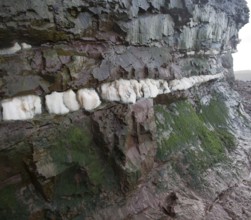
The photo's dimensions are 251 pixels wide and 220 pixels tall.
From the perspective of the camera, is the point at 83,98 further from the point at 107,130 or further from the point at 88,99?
the point at 107,130

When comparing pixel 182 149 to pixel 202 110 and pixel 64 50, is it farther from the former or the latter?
pixel 64 50

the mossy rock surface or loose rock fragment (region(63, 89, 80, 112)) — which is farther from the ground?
loose rock fragment (region(63, 89, 80, 112))

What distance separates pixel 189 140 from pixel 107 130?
229 cm

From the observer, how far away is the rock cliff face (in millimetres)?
3666

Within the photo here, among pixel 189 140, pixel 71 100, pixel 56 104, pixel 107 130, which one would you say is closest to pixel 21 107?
pixel 56 104

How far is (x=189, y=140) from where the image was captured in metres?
6.19

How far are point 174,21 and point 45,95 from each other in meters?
3.51

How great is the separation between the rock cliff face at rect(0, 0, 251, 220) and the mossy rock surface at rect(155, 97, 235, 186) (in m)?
0.03

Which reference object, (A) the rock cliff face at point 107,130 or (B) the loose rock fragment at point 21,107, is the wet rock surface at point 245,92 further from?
(B) the loose rock fragment at point 21,107

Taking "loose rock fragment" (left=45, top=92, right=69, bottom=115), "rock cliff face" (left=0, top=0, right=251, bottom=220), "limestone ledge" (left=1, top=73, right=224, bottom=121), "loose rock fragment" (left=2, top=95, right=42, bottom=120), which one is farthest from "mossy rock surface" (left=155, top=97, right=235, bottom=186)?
"loose rock fragment" (left=2, top=95, right=42, bottom=120)

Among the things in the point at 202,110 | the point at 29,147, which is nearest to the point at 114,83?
the point at 29,147

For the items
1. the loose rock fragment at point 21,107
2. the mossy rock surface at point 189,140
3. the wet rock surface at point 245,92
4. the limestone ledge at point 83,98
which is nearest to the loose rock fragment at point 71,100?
the limestone ledge at point 83,98

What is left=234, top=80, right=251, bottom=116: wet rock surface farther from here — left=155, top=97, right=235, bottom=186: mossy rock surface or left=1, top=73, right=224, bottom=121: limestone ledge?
left=1, top=73, right=224, bottom=121: limestone ledge

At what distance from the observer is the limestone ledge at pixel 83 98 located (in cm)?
369
